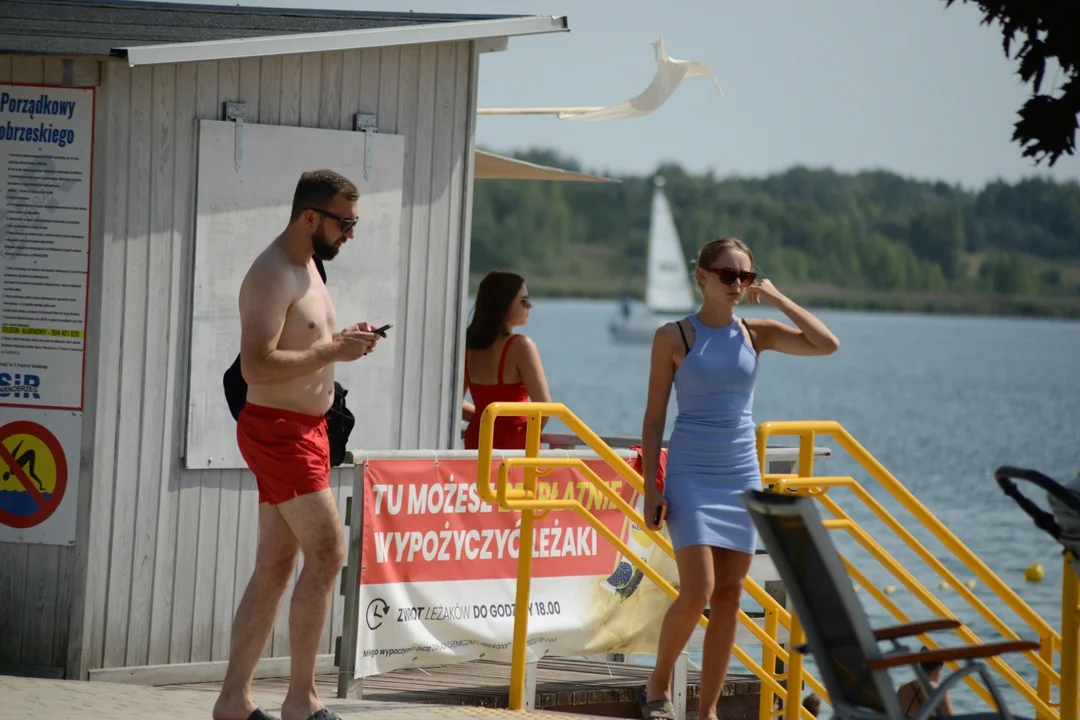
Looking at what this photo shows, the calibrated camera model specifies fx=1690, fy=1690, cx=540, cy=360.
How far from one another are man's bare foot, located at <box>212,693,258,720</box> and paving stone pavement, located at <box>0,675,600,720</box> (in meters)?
0.42

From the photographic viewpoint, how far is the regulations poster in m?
7.37

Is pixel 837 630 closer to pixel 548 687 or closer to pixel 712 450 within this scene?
pixel 712 450

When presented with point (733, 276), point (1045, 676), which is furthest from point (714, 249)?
point (1045, 676)

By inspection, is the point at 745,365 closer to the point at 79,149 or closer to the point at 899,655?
the point at 899,655

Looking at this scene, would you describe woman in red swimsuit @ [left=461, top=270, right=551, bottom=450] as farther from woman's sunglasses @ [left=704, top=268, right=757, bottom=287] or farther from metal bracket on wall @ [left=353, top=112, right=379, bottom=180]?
woman's sunglasses @ [left=704, top=268, right=757, bottom=287]

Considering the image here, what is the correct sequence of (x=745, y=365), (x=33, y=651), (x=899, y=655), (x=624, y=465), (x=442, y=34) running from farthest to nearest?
(x=442, y=34) < (x=33, y=651) < (x=624, y=465) < (x=745, y=365) < (x=899, y=655)

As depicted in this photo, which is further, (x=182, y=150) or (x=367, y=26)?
(x=367, y=26)

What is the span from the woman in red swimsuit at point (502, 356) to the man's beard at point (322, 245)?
2220 millimetres

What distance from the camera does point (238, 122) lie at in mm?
7656

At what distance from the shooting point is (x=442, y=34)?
316 inches

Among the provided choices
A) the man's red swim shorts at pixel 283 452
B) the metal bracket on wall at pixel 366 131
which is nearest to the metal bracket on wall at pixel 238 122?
the metal bracket on wall at pixel 366 131

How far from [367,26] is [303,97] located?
0.62m

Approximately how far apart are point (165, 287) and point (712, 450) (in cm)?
269

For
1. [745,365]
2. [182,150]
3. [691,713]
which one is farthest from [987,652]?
[182,150]
